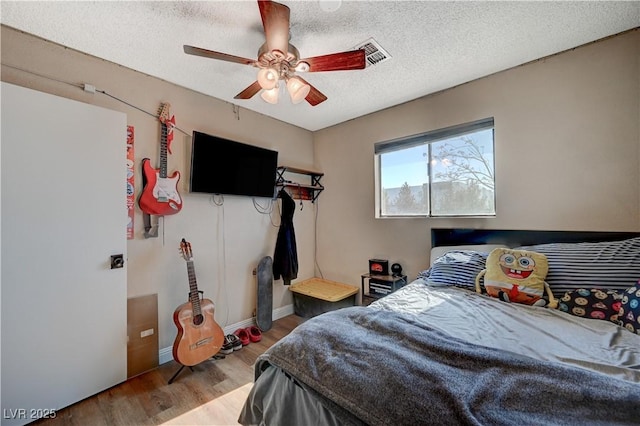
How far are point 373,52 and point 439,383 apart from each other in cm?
206

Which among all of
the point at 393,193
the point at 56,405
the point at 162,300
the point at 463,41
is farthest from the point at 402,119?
the point at 56,405

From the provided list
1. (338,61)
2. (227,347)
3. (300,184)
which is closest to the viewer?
(338,61)

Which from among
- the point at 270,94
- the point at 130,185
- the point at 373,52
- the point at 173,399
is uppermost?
the point at 373,52

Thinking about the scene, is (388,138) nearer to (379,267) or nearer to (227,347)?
(379,267)

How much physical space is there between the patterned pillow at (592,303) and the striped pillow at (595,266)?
6 centimetres

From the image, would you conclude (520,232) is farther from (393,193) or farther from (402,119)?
(402,119)

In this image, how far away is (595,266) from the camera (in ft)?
5.07

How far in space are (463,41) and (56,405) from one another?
12.2 feet

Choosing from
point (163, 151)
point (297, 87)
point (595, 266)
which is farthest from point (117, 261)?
point (595, 266)

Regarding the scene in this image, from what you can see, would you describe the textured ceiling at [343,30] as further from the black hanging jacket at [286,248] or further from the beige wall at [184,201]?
the black hanging jacket at [286,248]

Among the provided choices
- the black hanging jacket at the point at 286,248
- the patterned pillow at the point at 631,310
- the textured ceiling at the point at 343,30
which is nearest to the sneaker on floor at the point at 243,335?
the black hanging jacket at the point at 286,248

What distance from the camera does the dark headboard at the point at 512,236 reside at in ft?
5.86

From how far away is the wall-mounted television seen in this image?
238cm

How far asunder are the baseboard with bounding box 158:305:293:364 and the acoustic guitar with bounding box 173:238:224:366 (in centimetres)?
40
